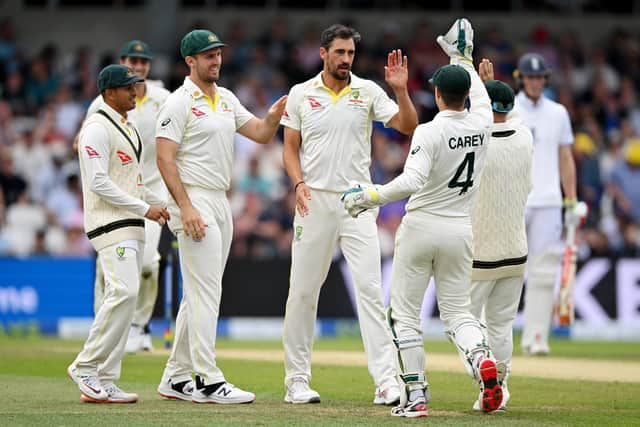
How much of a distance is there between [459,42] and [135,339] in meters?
5.40

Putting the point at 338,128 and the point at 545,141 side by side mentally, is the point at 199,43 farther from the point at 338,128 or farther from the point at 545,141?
the point at 545,141

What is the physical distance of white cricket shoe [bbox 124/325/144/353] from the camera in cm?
1238

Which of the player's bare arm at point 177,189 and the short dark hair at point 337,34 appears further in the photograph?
the short dark hair at point 337,34

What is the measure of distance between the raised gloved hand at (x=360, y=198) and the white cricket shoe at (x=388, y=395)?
1558 mm

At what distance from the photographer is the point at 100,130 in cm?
882

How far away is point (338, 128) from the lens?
29.6ft

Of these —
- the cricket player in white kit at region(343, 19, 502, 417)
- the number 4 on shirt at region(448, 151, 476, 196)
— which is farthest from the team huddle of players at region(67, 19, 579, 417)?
the number 4 on shirt at region(448, 151, 476, 196)

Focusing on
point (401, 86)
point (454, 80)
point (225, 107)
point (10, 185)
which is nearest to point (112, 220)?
point (225, 107)

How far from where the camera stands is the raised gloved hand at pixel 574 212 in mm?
13008

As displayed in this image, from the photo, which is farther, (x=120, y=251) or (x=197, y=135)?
(x=197, y=135)

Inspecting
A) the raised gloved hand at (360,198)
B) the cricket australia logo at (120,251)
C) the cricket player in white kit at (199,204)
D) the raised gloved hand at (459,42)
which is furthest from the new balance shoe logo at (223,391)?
the raised gloved hand at (459,42)

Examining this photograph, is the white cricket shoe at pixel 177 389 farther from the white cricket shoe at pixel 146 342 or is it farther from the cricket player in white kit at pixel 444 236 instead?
the white cricket shoe at pixel 146 342

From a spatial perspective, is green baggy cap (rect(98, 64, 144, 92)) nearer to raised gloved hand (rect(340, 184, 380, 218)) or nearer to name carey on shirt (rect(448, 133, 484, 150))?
raised gloved hand (rect(340, 184, 380, 218))

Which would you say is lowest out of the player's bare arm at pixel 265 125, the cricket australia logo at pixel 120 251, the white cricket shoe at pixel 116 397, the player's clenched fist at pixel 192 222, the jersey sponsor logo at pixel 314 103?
the white cricket shoe at pixel 116 397
